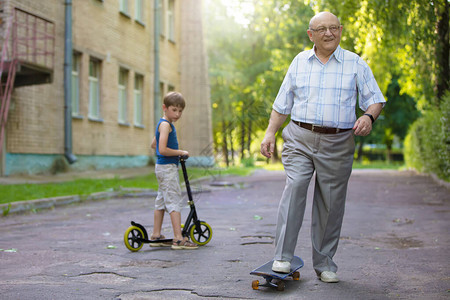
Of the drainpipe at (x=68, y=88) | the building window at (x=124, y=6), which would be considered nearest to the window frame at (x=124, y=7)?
the building window at (x=124, y=6)

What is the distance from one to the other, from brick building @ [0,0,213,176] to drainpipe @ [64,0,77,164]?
3cm

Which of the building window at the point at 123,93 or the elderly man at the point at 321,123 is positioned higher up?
the building window at the point at 123,93

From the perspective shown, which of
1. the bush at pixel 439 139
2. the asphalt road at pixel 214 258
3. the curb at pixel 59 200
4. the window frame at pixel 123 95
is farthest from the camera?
the window frame at pixel 123 95

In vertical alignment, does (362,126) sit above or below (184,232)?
above

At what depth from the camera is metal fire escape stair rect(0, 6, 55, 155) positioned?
15.1 m

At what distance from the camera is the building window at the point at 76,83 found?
20.2 metres

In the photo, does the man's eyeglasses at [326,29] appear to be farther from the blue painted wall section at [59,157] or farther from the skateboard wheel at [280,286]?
the blue painted wall section at [59,157]

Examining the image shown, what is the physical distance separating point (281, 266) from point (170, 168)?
255 centimetres

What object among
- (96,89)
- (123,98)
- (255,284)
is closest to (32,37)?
(96,89)

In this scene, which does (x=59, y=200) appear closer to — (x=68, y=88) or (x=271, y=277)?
(x=68, y=88)

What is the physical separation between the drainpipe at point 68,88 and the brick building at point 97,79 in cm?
3

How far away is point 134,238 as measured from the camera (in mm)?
6723

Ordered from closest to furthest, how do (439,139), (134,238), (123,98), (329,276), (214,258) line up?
(329,276) < (214,258) < (134,238) < (439,139) < (123,98)

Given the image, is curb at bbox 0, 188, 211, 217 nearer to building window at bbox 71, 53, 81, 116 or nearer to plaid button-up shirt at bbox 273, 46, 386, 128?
plaid button-up shirt at bbox 273, 46, 386, 128
